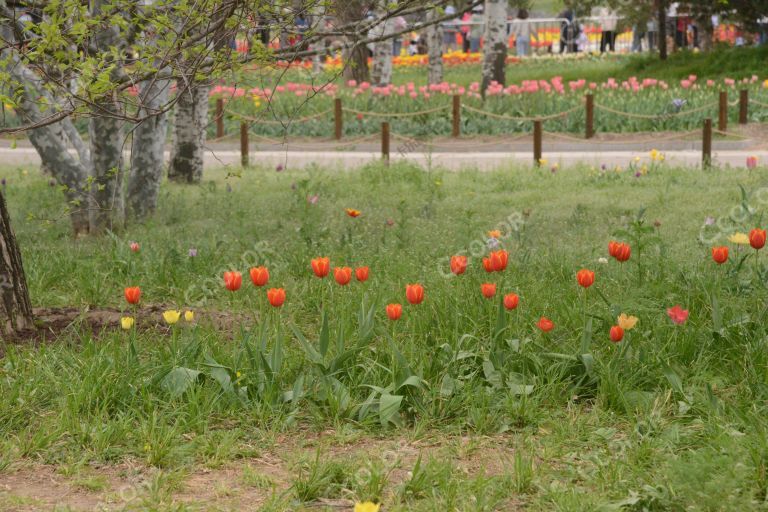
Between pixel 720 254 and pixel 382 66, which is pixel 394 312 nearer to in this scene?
pixel 720 254

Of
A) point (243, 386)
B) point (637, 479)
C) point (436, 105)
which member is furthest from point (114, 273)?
point (436, 105)

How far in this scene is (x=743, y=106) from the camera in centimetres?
1802

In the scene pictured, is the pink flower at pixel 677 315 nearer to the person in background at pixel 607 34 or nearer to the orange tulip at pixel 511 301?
the orange tulip at pixel 511 301

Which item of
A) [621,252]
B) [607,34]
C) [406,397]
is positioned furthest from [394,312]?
[607,34]

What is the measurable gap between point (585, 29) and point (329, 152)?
82.8 feet

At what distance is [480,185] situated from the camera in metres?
12.5

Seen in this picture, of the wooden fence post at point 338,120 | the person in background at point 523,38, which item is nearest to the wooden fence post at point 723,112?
the wooden fence post at point 338,120

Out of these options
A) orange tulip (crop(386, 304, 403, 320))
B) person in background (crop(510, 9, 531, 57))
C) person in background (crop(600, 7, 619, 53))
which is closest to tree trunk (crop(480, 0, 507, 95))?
person in background (crop(600, 7, 619, 53))

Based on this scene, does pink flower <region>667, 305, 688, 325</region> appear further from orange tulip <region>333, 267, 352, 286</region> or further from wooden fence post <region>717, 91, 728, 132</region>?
wooden fence post <region>717, 91, 728, 132</region>

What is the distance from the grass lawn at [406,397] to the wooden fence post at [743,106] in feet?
39.8

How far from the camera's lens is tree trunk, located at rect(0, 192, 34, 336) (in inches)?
218

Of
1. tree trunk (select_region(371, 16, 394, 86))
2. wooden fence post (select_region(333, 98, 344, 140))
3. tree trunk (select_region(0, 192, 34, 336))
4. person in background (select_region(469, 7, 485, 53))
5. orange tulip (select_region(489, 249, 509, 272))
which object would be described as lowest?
tree trunk (select_region(0, 192, 34, 336))

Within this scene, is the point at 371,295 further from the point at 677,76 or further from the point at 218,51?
the point at 677,76

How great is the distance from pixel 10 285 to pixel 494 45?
1774cm
